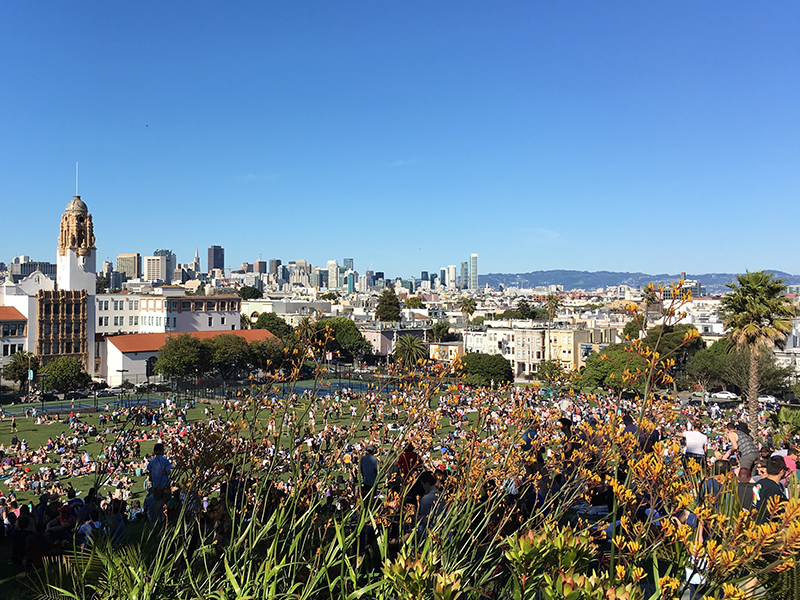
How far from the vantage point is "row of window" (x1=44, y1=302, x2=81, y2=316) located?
185 ft

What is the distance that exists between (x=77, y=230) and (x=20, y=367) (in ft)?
48.0

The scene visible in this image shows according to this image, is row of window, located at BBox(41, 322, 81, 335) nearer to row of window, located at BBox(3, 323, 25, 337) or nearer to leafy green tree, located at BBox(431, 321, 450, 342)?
row of window, located at BBox(3, 323, 25, 337)

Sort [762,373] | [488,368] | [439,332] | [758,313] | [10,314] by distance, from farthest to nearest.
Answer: [439,332] → [488,368] → [10,314] → [762,373] → [758,313]

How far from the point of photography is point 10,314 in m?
55.2

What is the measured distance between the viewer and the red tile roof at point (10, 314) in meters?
54.6

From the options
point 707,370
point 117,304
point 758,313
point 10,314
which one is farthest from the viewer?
point 117,304

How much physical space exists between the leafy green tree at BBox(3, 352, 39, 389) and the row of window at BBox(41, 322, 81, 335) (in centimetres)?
401

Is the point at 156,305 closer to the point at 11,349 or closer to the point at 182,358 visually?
the point at 11,349

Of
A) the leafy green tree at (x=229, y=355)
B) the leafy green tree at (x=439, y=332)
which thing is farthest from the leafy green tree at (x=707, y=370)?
the leafy green tree at (x=229, y=355)

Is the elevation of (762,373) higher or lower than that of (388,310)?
lower

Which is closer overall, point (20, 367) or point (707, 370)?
point (20, 367)

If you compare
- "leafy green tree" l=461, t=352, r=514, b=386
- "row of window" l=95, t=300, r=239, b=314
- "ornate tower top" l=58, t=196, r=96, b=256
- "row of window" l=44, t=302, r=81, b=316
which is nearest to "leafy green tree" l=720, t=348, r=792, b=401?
"leafy green tree" l=461, t=352, r=514, b=386

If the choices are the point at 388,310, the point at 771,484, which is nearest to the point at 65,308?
the point at 388,310

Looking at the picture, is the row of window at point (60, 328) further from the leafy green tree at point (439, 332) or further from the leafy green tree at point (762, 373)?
the leafy green tree at point (762, 373)
